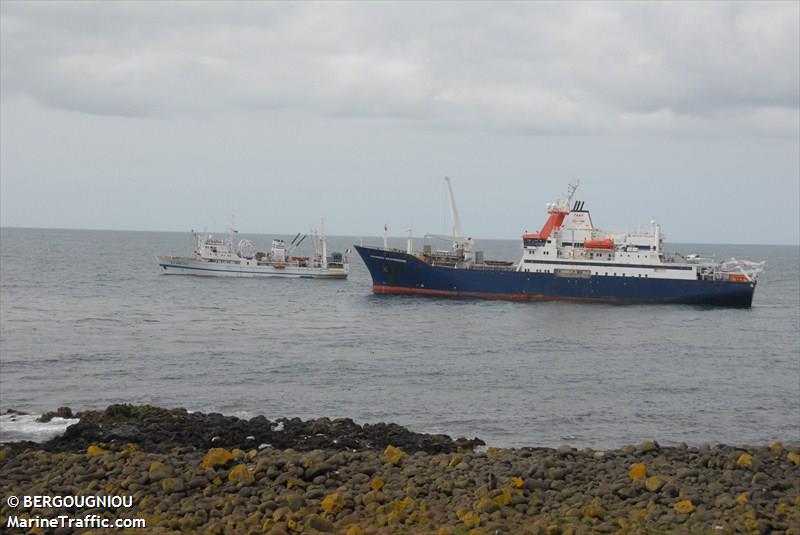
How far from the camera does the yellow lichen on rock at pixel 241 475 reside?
1409 centimetres

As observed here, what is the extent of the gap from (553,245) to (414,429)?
124 feet

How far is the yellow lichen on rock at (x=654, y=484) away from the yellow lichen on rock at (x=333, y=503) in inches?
189

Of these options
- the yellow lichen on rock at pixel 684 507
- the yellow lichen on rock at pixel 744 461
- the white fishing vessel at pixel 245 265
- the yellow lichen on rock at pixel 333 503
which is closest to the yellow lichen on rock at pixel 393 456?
the yellow lichen on rock at pixel 333 503

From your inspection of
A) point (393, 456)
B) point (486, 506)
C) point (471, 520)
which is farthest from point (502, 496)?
point (393, 456)

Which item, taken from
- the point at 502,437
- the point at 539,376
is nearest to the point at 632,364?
the point at 539,376

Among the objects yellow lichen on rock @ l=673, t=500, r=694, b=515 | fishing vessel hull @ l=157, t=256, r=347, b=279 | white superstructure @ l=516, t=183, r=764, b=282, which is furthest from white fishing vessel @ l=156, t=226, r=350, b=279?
yellow lichen on rock @ l=673, t=500, r=694, b=515

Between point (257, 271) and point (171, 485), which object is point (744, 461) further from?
point (257, 271)

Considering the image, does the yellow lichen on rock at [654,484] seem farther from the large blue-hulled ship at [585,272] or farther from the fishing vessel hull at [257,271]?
the fishing vessel hull at [257,271]

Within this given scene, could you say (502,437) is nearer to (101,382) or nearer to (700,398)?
(700,398)

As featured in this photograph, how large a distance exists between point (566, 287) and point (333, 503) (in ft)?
153

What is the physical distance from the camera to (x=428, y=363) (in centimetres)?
3381

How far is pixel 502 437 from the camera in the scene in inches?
874

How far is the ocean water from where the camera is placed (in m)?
24.6

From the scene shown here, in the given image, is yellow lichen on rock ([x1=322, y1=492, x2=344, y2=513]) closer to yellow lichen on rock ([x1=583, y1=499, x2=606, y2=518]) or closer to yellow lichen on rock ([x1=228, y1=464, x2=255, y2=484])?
yellow lichen on rock ([x1=228, y1=464, x2=255, y2=484])
